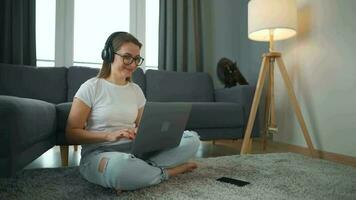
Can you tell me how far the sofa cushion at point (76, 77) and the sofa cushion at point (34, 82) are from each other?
5cm

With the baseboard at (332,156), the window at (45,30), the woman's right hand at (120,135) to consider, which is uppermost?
the window at (45,30)

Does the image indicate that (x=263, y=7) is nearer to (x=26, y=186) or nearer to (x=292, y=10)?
(x=292, y=10)

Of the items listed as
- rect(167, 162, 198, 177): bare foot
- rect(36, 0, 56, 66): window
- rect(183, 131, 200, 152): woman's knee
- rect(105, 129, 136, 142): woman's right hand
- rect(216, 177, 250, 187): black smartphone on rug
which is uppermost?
rect(36, 0, 56, 66): window

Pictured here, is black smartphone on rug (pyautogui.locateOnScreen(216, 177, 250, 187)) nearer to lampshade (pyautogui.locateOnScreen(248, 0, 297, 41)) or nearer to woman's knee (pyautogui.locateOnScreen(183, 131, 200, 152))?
woman's knee (pyautogui.locateOnScreen(183, 131, 200, 152))

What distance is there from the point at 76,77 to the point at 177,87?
876 mm

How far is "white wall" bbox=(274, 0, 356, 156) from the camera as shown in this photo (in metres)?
1.93

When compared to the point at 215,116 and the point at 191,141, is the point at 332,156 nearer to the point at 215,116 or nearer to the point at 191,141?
the point at 215,116

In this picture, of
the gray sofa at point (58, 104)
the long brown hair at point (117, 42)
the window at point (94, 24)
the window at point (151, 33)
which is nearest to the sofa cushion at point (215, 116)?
the gray sofa at point (58, 104)

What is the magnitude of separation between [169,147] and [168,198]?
273 millimetres

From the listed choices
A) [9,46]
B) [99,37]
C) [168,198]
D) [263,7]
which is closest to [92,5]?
[99,37]

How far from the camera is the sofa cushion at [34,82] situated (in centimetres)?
220

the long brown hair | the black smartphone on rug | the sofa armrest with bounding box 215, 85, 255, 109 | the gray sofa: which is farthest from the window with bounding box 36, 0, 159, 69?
the black smartphone on rug

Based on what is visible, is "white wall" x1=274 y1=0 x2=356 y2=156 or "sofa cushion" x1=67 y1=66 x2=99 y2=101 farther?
"sofa cushion" x1=67 y1=66 x2=99 y2=101

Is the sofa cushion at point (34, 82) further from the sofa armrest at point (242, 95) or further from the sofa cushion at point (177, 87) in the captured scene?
the sofa armrest at point (242, 95)
